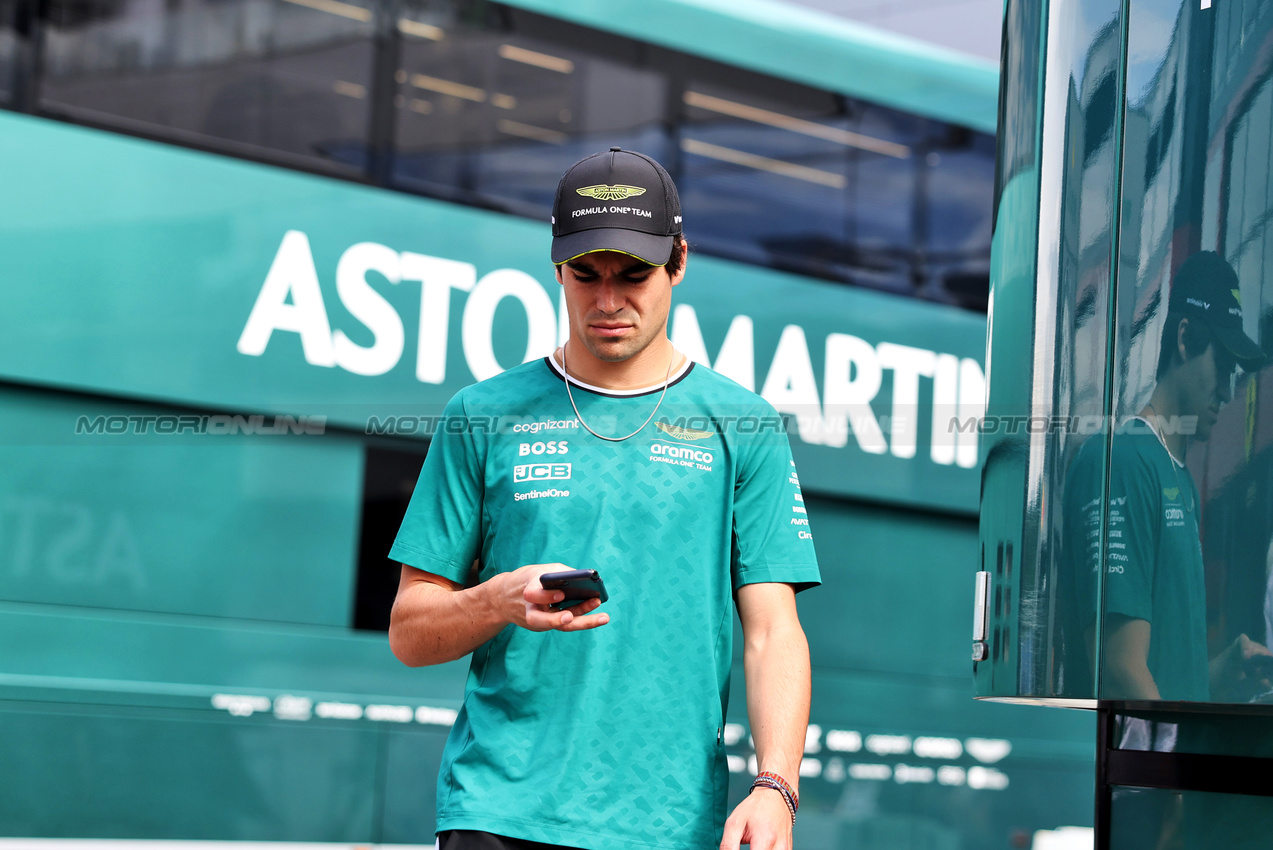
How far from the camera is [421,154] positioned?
5.67 meters

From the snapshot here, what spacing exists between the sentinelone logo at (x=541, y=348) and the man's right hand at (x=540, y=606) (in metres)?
2.80

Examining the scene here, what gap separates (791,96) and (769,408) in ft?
15.6

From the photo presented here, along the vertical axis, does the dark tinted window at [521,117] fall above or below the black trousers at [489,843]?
above

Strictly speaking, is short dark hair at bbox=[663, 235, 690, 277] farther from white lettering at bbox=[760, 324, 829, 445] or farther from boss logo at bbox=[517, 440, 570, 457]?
white lettering at bbox=[760, 324, 829, 445]

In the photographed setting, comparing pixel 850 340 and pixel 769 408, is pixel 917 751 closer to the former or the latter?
pixel 850 340

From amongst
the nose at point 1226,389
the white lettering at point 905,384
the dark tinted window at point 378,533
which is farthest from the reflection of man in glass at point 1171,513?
the white lettering at point 905,384

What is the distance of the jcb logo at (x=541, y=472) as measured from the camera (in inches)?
81.7

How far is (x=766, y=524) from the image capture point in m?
2.15

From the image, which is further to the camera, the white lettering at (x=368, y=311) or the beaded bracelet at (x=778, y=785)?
the white lettering at (x=368, y=311)

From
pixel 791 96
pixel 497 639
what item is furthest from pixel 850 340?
pixel 497 639

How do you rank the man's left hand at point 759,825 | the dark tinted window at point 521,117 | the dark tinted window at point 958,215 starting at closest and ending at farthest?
the man's left hand at point 759,825 → the dark tinted window at point 521,117 → the dark tinted window at point 958,215

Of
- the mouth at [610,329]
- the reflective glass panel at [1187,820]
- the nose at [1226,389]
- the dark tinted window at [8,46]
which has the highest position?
the dark tinted window at [8,46]

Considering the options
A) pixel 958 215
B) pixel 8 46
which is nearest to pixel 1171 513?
pixel 8 46

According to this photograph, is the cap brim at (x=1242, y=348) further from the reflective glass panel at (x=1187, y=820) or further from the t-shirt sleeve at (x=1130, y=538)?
the reflective glass panel at (x=1187, y=820)
